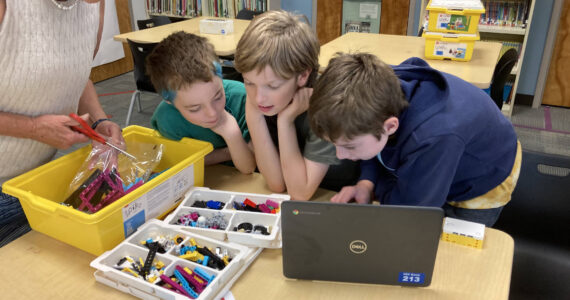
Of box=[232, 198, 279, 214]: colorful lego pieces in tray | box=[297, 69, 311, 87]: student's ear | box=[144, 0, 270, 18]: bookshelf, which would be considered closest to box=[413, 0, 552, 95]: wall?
box=[144, 0, 270, 18]: bookshelf

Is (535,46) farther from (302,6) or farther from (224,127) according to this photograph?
(224,127)

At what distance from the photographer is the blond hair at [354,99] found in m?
0.92

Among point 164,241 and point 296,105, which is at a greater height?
point 296,105

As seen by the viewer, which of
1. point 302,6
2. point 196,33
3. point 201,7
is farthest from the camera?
point 201,7

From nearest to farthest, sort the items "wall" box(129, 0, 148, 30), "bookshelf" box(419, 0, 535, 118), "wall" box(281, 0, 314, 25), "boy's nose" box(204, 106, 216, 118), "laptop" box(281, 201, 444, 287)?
"laptop" box(281, 201, 444, 287), "boy's nose" box(204, 106, 216, 118), "bookshelf" box(419, 0, 535, 118), "wall" box(281, 0, 314, 25), "wall" box(129, 0, 148, 30)

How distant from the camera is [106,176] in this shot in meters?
1.05

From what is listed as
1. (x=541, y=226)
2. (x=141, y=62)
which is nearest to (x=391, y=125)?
(x=541, y=226)

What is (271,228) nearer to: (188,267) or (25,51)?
(188,267)

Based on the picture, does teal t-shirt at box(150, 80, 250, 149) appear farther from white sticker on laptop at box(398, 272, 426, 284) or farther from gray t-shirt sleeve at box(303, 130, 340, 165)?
white sticker on laptop at box(398, 272, 426, 284)

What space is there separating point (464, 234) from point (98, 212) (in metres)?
0.81

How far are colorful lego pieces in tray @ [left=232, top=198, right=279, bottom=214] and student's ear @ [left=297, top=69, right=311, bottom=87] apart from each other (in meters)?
0.34

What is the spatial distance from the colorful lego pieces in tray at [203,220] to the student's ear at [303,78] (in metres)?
0.42

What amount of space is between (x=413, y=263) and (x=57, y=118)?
0.91 m

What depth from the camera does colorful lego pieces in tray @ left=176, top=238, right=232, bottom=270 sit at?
886 millimetres
